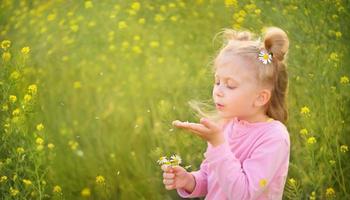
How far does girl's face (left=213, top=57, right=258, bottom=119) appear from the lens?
262cm

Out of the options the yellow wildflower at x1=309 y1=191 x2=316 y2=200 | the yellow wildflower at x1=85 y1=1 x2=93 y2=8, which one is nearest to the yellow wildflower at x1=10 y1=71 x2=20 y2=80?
the yellow wildflower at x1=85 y1=1 x2=93 y2=8

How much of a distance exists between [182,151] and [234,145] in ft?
2.01

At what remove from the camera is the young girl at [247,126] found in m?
2.52

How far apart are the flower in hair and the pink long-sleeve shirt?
0.21 metres

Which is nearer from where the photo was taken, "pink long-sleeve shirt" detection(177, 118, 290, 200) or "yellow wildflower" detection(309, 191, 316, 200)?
"pink long-sleeve shirt" detection(177, 118, 290, 200)

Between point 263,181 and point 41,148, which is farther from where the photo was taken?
point 41,148

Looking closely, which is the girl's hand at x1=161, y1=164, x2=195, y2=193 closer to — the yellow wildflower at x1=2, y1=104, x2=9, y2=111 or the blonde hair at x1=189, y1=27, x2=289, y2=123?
the blonde hair at x1=189, y1=27, x2=289, y2=123

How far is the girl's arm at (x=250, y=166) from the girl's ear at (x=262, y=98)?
12 centimetres

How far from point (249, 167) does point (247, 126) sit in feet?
0.62

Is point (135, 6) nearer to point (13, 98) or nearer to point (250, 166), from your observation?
point (13, 98)

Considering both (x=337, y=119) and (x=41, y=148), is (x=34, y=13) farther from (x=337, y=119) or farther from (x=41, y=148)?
(x=337, y=119)

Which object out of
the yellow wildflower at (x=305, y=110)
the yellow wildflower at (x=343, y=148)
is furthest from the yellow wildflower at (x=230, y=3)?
the yellow wildflower at (x=343, y=148)

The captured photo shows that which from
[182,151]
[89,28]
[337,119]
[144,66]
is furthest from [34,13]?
[337,119]

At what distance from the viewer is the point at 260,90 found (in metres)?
2.65
